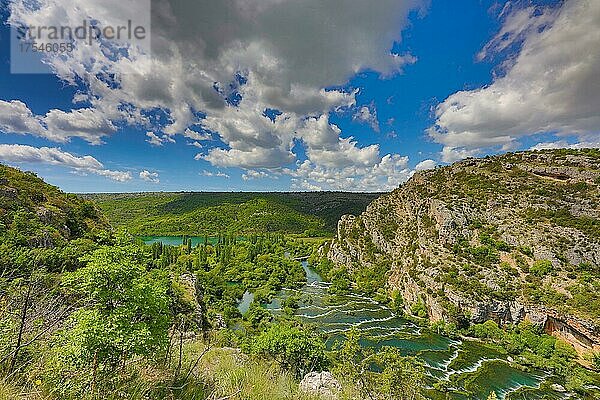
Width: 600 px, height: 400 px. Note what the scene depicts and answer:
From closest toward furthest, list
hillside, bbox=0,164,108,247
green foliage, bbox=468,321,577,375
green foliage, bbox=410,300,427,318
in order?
hillside, bbox=0,164,108,247 < green foliage, bbox=468,321,577,375 < green foliage, bbox=410,300,427,318

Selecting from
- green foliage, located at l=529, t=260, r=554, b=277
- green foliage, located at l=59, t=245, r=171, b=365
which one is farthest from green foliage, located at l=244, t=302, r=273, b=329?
green foliage, located at l=529, t=260, r=554, b=277

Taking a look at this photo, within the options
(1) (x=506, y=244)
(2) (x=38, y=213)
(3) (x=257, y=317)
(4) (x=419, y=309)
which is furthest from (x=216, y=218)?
(1) (x=506, y=244)

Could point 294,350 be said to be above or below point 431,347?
above

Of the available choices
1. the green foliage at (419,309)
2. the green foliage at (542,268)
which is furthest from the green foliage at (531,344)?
the green foliage at (542,268)

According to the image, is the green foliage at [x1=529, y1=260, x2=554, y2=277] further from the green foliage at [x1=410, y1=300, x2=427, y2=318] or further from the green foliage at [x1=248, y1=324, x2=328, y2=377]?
the green foliage at [x1=248, y1=324, x2=328, y2=377]

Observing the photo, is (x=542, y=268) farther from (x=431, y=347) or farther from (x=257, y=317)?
(x=257, y=317)

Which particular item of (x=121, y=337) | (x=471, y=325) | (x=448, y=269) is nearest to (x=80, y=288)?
(x=121, y=337)

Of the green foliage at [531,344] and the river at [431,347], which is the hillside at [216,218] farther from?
the green foliage at [531,344]
